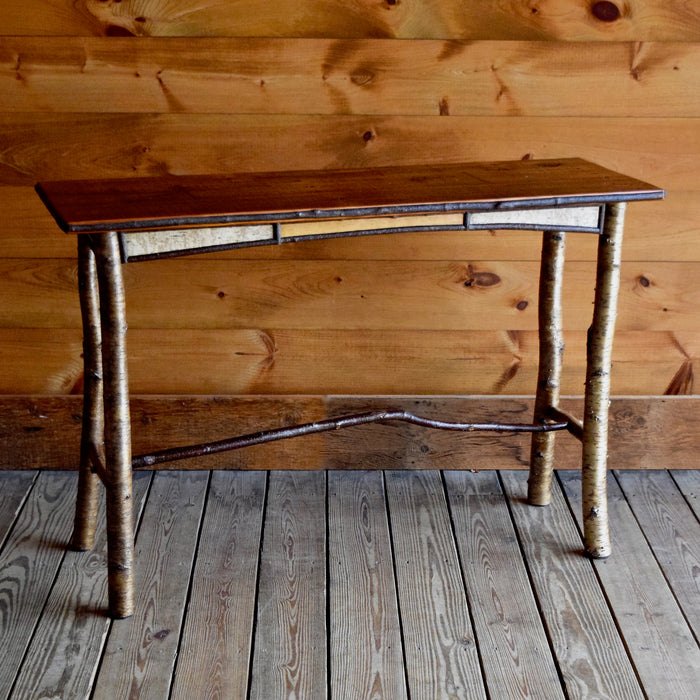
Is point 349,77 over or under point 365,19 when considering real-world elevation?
under

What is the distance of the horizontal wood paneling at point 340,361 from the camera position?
2441mm

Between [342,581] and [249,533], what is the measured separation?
0.30 meters

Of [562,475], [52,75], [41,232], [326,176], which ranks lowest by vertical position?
[562,475]

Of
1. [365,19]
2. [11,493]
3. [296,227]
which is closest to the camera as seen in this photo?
[296,227]

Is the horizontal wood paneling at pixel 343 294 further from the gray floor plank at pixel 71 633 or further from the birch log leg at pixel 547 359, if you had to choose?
Result: the gray floor plank at pixel 71 633

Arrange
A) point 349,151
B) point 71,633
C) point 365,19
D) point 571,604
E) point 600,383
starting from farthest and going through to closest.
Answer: point 349,151, point 365,19, point 600,383, point 571,604, point 71,633

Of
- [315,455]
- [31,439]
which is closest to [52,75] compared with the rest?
[31,439]

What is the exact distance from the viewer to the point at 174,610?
1949 millimetres

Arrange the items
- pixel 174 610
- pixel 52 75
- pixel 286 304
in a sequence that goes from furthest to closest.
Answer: pixel 286 304, pixel 52 75, pixel 174 610

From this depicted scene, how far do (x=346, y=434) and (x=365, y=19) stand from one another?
1054 millimetres

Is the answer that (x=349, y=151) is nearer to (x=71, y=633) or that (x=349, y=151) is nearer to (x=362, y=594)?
(x=362, y=594)

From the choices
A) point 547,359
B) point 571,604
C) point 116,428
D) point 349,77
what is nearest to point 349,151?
point 349,77

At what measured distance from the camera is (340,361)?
8.14ft

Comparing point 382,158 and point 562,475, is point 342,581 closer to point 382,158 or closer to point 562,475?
point 562,475
